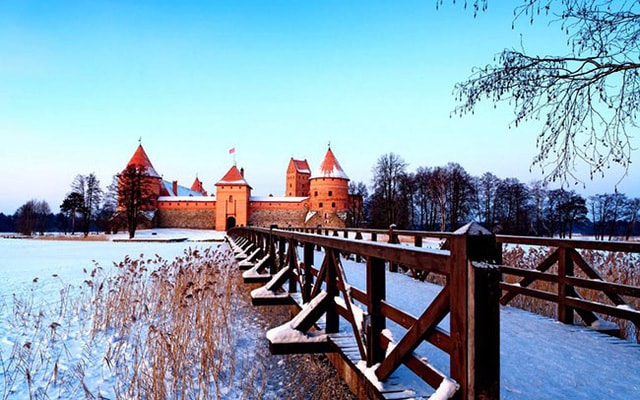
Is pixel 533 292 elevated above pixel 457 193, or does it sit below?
below

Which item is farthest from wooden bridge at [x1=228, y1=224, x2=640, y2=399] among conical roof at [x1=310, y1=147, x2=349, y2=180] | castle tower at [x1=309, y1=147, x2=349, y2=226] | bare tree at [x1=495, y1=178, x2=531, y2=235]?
bare tree at [x1=495, y1=178, x2=531, y2=235]

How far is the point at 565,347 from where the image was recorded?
9.78ft

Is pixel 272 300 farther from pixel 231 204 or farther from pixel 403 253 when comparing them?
pixel 231 204

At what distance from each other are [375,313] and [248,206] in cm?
4807

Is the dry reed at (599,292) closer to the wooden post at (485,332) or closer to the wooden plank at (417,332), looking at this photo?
the wooden plank at (417,332)

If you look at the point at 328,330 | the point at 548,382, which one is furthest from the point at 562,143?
the point at 328,330

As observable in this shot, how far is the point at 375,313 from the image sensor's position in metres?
2.16

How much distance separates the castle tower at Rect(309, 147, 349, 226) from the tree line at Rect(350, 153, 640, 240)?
2.40 m

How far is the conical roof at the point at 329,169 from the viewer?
48769 mm

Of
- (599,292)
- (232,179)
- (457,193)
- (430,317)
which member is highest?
(232,179)

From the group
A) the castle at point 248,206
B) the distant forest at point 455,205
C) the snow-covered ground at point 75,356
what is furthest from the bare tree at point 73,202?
the snow-covered ground at point 75,356

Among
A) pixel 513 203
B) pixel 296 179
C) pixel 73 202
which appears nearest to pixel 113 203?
pixel 73 202

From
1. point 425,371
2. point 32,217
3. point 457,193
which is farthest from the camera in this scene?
point 32,217

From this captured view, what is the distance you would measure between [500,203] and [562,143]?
4954 centimetres
